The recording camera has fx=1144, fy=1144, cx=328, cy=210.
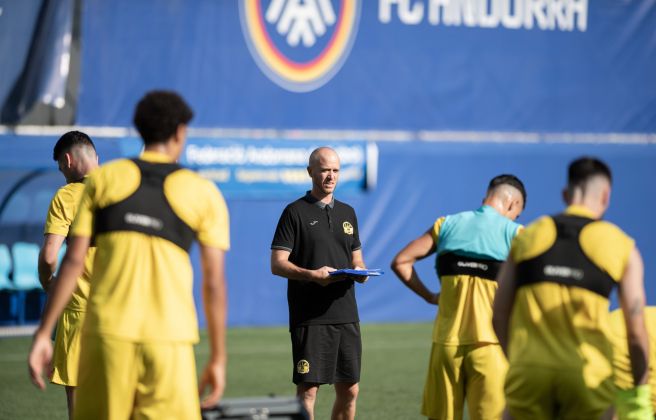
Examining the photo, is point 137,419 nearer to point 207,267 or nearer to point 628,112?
point 207,267

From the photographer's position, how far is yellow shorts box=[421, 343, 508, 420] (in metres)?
6.40

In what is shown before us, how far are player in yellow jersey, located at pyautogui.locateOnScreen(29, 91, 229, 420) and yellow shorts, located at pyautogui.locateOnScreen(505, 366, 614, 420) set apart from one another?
4.22 ft

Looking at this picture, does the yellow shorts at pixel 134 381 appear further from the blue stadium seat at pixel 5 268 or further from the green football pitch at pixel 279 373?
the blue stadium seat at pixel 5 268

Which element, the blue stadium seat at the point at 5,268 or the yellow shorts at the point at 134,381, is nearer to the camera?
the yellow shorts at the point at 134,381

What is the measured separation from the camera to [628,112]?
19078 mm

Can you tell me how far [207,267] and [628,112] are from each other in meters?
15.6

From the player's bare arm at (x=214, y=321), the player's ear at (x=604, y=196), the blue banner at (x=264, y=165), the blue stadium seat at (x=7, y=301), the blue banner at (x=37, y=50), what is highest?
the blue banner at (x=37, y=50)

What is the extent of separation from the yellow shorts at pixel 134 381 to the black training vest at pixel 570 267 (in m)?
1.54

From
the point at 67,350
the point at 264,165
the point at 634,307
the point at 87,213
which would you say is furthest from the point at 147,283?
the point at 264,165

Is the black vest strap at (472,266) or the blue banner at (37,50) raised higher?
the blue banner at (37,50)

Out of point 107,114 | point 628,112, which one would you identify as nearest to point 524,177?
point 628,112

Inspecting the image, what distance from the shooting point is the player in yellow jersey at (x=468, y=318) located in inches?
252

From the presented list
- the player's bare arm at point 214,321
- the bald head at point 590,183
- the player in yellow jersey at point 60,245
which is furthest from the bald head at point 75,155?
the bald head at point 590,183

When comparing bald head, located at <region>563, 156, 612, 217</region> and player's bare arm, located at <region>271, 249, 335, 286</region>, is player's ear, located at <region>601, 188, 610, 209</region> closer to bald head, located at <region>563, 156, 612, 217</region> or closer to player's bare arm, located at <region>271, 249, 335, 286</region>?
bald head, located at <region>563, 156, 612, 217</region>
